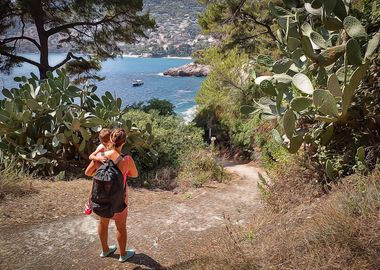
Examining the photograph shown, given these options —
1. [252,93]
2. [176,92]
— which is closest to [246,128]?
[252,93]

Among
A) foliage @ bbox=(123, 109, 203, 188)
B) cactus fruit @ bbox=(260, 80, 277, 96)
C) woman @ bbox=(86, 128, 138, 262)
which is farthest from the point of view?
foliage @ bbox=(123, 109, 203, 188)

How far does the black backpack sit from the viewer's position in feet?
10.5

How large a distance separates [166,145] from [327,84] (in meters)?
5.70

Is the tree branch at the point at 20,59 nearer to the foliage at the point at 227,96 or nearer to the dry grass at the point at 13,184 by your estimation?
the foliage at the point at 227,96

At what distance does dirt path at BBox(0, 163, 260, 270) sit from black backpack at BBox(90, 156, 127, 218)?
2.23 ft

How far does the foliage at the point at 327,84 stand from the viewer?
10.6 feet

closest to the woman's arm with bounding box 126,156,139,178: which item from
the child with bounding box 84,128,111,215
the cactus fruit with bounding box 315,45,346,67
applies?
the child with bounding box 84,128,111,215

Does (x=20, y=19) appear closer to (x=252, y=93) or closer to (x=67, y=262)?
(x=252, y=93)

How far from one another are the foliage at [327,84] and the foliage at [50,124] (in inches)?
134

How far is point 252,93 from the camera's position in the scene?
40.5ft

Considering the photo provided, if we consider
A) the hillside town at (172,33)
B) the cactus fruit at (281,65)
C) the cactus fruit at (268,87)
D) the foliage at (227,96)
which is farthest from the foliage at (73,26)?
the hillside town at (172,33)

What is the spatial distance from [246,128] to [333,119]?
28.0 feet

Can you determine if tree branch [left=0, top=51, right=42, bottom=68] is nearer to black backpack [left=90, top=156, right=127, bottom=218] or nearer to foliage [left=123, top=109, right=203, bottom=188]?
foliage [left=123, top=109, right=203, bottom=188]

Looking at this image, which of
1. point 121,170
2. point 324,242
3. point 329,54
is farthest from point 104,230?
point 329,54
